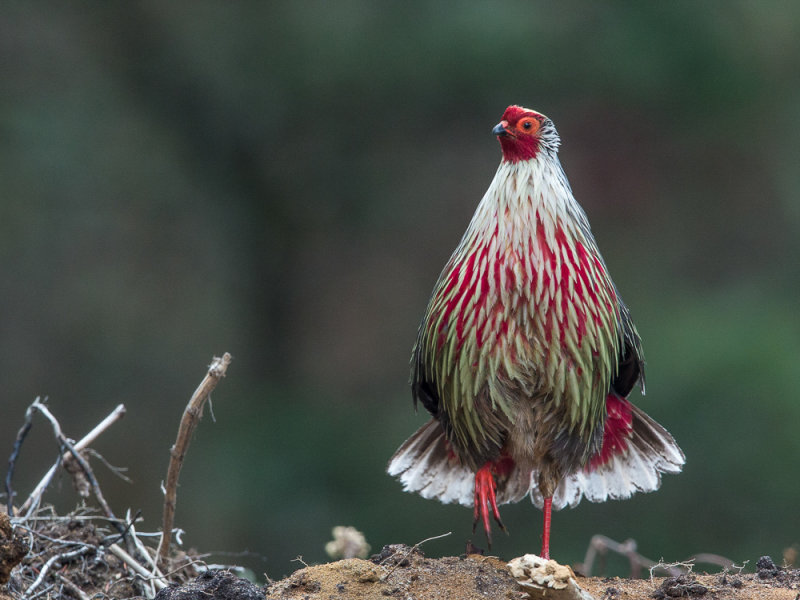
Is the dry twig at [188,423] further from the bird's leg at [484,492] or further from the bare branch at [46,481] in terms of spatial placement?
the bird's leg at [484,492]

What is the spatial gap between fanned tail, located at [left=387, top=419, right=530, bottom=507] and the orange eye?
115 centimetres

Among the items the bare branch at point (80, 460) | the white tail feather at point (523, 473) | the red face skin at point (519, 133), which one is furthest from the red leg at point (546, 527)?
the bare branch at point (80, 460)

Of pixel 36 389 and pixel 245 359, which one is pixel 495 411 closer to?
pixel 36 389

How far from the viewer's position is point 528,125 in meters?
3.96

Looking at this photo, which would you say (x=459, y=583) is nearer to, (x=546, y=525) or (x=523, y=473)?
(x=546, y=525)

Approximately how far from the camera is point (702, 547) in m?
8.84

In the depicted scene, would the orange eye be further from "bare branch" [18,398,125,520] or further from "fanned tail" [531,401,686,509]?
"bare branch" [18,398,125,520]

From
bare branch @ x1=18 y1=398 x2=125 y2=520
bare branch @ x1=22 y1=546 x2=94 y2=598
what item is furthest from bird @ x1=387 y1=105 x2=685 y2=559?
bare branch @ x1=22 y1=546 x2=94 y2=598

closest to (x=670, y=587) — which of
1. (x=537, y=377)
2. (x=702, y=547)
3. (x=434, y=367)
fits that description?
(x=537, y=377)

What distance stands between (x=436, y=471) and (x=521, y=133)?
1327 mm

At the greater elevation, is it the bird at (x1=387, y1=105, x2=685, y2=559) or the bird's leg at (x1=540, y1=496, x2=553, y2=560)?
the bird at (x1=387, y1=105, x2=685, y2=559)

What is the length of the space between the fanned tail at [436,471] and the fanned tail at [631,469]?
0.64 ft

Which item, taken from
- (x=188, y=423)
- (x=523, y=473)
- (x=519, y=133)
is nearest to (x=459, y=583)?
(x=188, y=423)

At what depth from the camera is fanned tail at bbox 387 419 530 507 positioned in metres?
4.25
